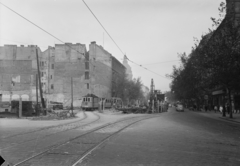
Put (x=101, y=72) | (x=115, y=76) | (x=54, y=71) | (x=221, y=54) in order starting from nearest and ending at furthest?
(x=221, y=54) → (x=54, y=71) → (x=101, y=72) → (x=115, y=76)

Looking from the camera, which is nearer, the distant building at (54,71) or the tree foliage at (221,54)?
the tree foliage at (221,54)

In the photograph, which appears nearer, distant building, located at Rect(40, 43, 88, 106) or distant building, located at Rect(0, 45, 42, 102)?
distant building, located at Rect(0, 45, 42, 102)

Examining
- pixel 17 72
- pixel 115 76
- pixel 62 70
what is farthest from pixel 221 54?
pixel 115 76

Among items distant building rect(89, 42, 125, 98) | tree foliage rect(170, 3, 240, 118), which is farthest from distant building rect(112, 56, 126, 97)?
tree foliage rect(170, 3, 240, 118)

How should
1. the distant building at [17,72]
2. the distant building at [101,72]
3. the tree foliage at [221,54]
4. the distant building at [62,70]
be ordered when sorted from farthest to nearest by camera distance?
1. the distant building at [101,72]
2. the distant building at [62,70]
3. the distant building at [17,72]
4. the tree foliage at [221,54]

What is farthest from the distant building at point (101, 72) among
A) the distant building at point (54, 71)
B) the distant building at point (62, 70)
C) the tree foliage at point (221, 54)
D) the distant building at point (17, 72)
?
the tree foliage at point (221, 54)

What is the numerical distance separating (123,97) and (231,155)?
71579mm

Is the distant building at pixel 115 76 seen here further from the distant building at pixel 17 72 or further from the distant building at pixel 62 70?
the distant building at pixel 17 72

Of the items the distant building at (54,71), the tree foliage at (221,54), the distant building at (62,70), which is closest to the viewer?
the tree foliage at (221,54)

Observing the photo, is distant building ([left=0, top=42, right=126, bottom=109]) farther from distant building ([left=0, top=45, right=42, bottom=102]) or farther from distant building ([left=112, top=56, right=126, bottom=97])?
distant building ([left=112, top=56, right=126, bottom=97])

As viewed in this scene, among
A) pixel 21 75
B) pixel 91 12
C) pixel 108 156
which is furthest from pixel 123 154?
pixel 21 75

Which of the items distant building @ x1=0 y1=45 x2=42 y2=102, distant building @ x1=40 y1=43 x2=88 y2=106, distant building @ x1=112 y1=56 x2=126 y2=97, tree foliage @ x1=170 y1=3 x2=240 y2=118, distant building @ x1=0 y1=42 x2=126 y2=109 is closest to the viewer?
tree foliage @ x1=170 y1=3 x2=240 y2=118

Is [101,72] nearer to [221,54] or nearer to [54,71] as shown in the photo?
[54,71]

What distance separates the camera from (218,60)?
2502 cm
